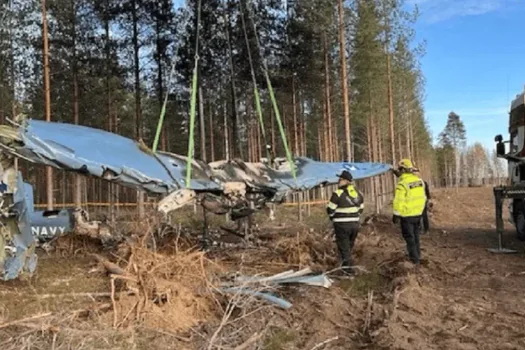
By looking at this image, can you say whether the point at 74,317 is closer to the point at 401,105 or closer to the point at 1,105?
the point at 1,105

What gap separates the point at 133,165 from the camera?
25.7ft

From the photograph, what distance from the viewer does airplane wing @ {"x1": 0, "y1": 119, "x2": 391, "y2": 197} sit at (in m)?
7.38

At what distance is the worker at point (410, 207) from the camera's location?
369 inches

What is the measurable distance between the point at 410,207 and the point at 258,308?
13.4ft

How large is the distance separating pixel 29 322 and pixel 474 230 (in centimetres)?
1304

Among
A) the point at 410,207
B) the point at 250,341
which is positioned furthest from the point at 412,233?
the point at 250,341

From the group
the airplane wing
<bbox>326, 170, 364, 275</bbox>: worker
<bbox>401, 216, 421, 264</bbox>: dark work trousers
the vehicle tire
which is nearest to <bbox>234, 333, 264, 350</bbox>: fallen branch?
the airplane wing

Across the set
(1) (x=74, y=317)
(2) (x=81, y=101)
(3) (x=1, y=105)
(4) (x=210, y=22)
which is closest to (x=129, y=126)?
(2) (x=81, y=101)

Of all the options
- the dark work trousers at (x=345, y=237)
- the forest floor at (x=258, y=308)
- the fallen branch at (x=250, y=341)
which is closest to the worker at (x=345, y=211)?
the dark work trousers at (x=345, y=237)

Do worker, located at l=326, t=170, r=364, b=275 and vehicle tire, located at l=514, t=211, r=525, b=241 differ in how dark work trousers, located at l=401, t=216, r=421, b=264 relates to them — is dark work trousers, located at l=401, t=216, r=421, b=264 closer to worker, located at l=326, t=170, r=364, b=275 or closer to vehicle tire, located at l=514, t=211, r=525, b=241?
worker, located at l=326, t=170, r=364, b=275

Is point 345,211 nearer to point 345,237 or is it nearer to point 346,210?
point 346,210

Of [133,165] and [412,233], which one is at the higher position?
[133,165]

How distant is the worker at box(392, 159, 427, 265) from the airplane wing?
1.19 meters

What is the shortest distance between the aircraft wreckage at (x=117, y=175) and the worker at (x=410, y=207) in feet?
4.30
